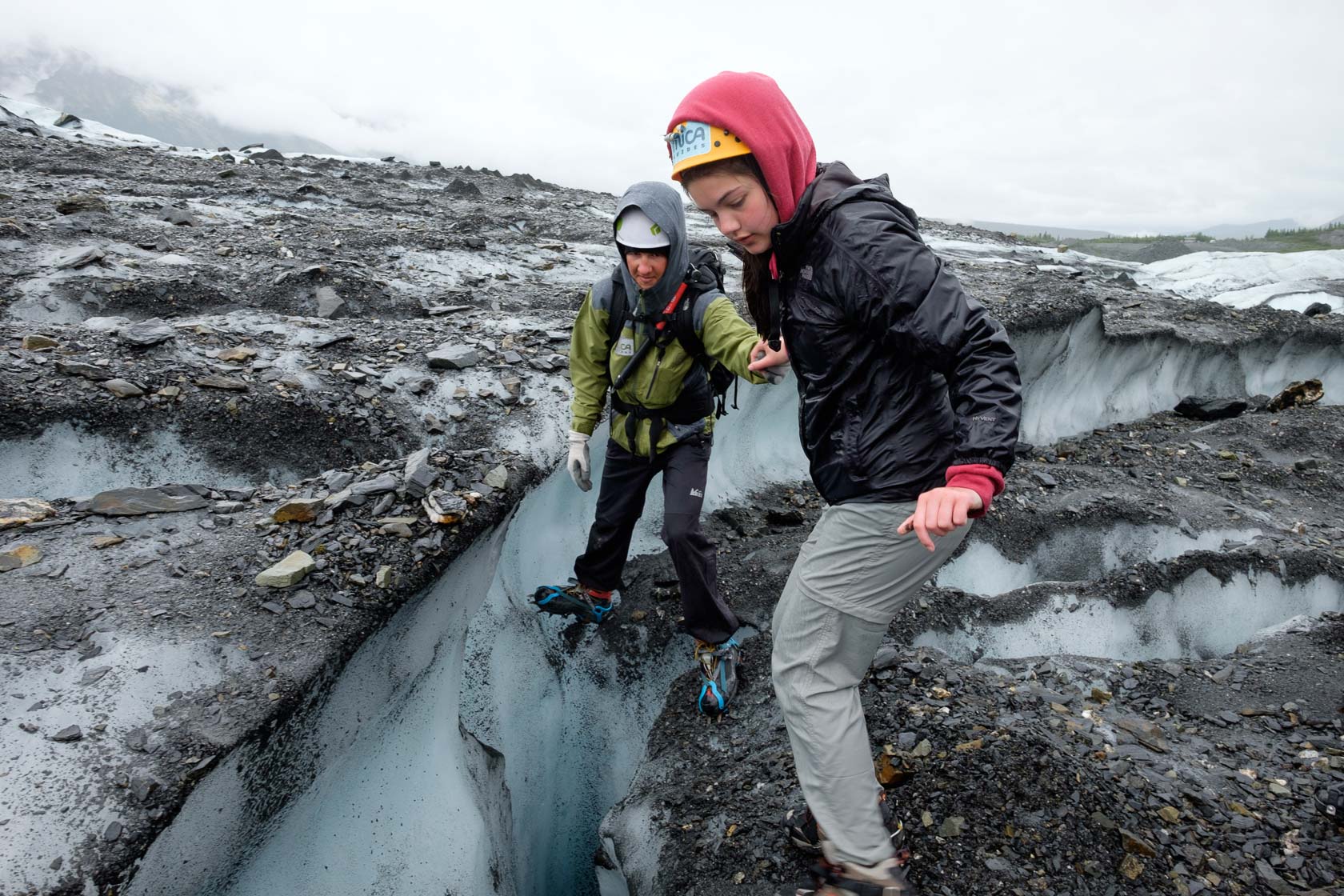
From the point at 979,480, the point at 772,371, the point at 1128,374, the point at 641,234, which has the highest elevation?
the point at 641,234

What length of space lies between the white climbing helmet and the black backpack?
0.20 m

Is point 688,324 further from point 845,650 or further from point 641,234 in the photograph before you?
point 845,650

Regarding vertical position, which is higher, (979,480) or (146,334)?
(146,334)

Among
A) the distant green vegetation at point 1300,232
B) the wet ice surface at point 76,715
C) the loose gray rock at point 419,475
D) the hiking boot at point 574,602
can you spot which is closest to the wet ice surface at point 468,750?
the hiking boot at point 574,602

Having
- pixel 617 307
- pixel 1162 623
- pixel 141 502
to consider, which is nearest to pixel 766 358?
pixel 617 307

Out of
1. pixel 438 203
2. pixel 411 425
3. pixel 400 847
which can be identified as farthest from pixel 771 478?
pixel 438 203

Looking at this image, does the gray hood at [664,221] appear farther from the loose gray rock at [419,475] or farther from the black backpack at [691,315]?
the loose gray rock at [419,475]

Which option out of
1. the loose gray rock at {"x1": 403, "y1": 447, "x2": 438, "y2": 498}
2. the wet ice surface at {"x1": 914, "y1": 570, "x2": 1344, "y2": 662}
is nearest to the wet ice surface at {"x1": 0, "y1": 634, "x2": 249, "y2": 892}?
the loose gray rock at {"x1": 403, "y1": 447, "x2": 438, "y2": 498}

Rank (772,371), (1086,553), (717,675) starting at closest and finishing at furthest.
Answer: (772,371)
(717,675)
(1086,553)

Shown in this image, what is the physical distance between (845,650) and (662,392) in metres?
1.61

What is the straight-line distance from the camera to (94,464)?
4.12 meters

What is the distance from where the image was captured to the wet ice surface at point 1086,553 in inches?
210

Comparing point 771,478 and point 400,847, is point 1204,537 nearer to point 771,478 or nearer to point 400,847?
point 771,478

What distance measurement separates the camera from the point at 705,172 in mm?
2104
